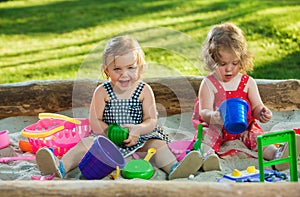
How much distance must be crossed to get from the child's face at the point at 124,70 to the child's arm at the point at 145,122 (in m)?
0.10

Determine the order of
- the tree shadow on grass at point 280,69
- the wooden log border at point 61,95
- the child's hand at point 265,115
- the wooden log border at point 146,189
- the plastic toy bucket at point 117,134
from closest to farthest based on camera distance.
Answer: the wooden log border at point 146,189, the plastic toy bucket at point 117,134, the child's hand at point 265,115, the wooden log border at point 61,95, the tree shadow on grass at point 280,69

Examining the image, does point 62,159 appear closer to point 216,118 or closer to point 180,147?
point 180,147

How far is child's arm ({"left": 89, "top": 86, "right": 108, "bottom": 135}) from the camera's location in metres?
3.07

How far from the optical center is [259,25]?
6492 millimetres

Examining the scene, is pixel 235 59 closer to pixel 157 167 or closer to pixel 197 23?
pixel 157 167

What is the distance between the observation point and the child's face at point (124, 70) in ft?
9.79

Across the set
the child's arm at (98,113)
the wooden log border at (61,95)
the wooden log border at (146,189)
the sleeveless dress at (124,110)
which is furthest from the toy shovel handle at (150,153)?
the wooden log border at (146,189)

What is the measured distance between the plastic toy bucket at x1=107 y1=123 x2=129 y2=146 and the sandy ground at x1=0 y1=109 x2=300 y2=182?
207 mm

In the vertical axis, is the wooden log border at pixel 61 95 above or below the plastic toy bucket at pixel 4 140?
above

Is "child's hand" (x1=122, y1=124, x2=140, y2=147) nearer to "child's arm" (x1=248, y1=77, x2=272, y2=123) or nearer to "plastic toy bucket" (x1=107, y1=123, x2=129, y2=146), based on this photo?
"plastic toy bucket" (x1=107, y1=123, x2=129, y2=146)

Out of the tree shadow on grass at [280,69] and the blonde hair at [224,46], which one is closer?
the blonde hair at [224,46]

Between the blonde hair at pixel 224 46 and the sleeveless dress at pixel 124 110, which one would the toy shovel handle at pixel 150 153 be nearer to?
the sleeveless dress at pixel 124 110

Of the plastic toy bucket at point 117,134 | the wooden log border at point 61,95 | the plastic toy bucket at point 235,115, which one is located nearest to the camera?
the plastic toy bucket at point 235,115

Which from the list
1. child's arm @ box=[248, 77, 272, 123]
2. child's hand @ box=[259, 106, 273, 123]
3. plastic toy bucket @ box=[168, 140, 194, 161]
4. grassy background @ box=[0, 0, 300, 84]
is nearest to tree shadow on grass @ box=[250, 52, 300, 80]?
grassy background @ box=[0, 0, 300, 84]
